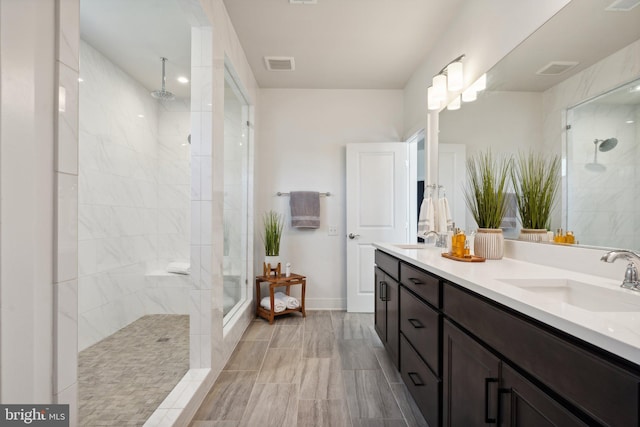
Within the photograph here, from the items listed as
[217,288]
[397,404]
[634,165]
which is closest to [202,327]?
[217,288]

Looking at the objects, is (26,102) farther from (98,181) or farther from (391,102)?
(391,102)

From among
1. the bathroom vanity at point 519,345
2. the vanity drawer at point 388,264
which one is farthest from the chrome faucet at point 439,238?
the bathroom vanity at point 519,345

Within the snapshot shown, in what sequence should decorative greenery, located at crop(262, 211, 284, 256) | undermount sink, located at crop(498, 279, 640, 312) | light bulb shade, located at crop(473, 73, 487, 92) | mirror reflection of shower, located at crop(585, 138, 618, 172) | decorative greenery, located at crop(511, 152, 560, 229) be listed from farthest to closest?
decorative greenery, located at crop(262, 211, 284, 256) < light bulb shade, located at crop(473, 73, 487, 92) < decorative greenery, located at crop(511, 152, 560, 229) < mirror reflection of shower, located at crop(585, 138, 618, 172) < undermount sink, located at crop(498, 279, 640, 312)

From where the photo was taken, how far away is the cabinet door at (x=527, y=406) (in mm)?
755

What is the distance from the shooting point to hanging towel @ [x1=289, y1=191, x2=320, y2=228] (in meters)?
3.78

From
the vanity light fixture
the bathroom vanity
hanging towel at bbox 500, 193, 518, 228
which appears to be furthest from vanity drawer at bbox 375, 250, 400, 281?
the vanity light fixture

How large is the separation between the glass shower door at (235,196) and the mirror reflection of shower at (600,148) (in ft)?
7.13

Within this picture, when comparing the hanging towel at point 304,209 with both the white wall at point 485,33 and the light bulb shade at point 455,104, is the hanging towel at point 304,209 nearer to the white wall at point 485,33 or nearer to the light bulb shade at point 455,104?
the white wall at point 485,33

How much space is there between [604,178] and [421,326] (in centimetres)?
98

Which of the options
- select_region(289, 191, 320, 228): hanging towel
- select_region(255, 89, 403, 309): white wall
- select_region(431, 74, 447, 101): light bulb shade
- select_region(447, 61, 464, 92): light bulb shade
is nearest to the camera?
select_region(447, 61, 464, 92): light bulb shade

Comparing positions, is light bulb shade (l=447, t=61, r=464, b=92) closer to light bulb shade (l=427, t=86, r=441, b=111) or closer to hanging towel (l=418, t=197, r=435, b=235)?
light bulb shade (l=427, t=86, r=441, b=111)

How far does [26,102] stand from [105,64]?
272 cm

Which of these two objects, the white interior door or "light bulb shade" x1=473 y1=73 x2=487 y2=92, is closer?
"light bulb shade" x1=473 y1=73 x2=487 y2=92

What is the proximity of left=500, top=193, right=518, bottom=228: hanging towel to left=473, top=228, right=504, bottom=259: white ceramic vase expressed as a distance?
8 cm
